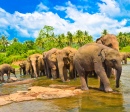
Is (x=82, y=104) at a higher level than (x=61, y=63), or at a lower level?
lower

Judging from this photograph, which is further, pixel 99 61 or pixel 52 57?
pixel 52 57

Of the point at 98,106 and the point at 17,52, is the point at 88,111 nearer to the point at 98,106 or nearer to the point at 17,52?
the point at 98,106

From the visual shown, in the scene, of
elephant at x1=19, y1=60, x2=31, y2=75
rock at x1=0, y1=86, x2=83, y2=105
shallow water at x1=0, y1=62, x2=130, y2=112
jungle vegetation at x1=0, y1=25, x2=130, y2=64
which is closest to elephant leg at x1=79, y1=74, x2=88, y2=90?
rock at x1=0, y1=86, x2=83, y2=105

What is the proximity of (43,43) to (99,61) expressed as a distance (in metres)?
69.8

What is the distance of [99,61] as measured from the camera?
14281mm

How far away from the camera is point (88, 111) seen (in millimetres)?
10250

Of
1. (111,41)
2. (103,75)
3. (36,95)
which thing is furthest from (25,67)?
(103,75)

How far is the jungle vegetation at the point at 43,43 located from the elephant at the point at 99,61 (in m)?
55.2

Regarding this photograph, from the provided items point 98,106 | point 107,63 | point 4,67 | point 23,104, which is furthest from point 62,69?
point 4,67

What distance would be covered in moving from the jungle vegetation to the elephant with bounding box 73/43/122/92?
5520 cm

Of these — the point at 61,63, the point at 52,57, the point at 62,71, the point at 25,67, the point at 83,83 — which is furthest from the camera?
the point at 25,67

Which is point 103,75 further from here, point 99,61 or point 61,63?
point 61,63

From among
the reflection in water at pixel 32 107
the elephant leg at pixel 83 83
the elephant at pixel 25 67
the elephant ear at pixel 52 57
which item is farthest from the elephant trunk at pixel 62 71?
the elephant at pixel 25 67

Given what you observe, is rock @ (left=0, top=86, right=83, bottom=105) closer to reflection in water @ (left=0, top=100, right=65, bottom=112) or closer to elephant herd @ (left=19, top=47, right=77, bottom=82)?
reflection in water @ (left=0, top=100, right=65, bottom=112)
